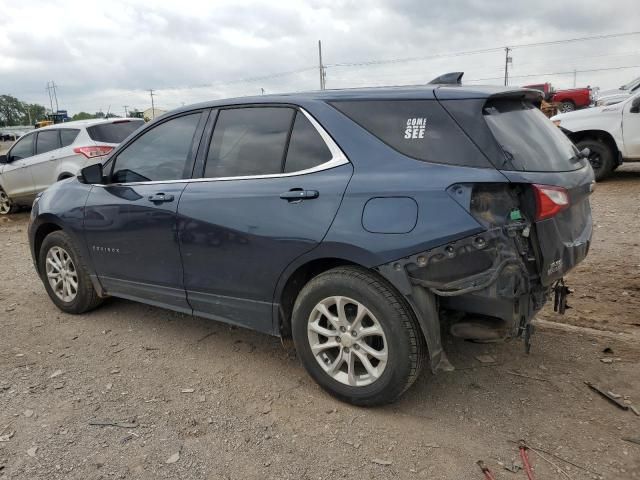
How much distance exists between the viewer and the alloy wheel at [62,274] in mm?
4625

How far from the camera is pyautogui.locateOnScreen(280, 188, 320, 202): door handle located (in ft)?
9.95

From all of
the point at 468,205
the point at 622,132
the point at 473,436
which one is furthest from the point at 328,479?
the point at 622,132

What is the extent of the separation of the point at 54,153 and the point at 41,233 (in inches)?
197

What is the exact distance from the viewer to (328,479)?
253 centimetres

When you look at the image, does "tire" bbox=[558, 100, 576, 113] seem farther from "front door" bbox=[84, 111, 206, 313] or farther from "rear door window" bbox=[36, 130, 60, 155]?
"front door" bbox=[84, 111, 206, 313]

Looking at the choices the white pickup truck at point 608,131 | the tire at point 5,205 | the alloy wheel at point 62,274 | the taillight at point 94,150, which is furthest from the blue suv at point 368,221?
the tire at point 5,205

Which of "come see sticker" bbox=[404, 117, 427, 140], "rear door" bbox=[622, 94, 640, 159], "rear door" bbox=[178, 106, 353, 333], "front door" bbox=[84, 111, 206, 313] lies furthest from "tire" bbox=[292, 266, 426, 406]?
"rear door" bbox=[622, 94, 640, 159]

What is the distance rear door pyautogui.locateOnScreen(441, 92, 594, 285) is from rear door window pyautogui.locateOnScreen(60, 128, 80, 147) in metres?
7.85

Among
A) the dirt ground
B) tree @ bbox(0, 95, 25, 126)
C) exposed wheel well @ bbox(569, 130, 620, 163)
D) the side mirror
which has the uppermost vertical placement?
tree @ bbox(0, 95, 25, 126)

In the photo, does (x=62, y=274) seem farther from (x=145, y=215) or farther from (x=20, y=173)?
(x=20, y=173)

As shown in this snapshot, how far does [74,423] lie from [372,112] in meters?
2.44

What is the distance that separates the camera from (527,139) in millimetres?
2908

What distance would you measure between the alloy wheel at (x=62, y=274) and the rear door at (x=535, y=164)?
136 inches

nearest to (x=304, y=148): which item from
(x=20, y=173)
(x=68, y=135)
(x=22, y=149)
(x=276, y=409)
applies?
(x=276, y=409)
